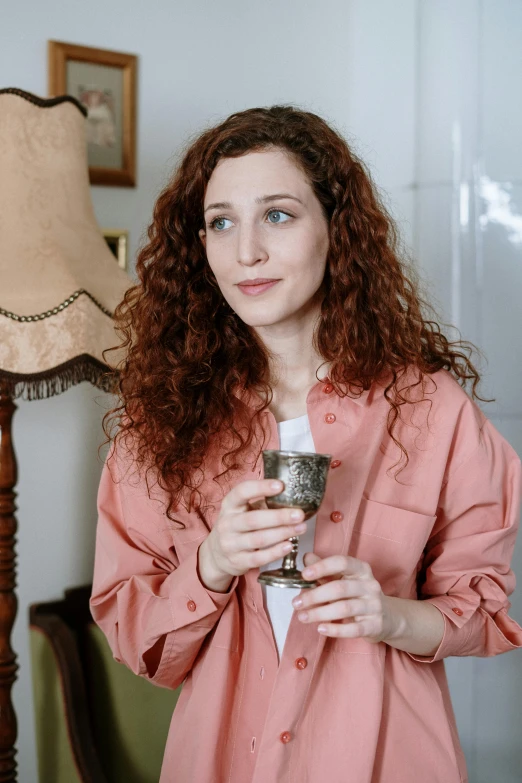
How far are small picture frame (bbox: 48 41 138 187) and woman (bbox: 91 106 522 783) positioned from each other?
27.8 inches

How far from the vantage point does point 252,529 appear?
1.11 metres

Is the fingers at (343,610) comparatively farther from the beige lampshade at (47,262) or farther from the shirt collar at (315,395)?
the beige lampshade at (47,262)

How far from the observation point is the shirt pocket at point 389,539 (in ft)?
4.38

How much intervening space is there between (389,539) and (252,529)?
0.31 metres

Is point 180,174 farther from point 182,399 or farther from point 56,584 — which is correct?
point 56,584

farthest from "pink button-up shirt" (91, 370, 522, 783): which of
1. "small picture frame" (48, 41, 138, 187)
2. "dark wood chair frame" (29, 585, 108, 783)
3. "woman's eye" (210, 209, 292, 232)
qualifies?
"small picture frame" (48, 41, 138, 187)

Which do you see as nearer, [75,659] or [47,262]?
[47,262]

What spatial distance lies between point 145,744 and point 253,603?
35.0 inches

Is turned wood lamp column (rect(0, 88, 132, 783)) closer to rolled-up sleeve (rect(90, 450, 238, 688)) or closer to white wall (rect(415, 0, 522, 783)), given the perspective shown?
rolled-up sleeve (rect(90, 450, 238, 688))

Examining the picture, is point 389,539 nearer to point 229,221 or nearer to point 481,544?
point 481,544

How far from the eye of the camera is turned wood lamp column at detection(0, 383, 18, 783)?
1756 mm

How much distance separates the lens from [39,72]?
2.03 meters

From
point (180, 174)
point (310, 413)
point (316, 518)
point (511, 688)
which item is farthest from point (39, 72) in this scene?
point (511, 688)

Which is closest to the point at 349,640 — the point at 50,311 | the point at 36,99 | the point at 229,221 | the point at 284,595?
the point at 284,595
